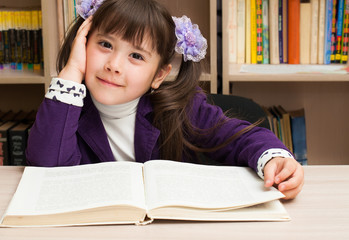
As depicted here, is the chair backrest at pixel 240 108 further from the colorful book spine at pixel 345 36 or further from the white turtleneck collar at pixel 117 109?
the colorful book spine at pixel 345 36

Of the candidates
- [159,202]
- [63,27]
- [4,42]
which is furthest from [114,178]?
[4,42]

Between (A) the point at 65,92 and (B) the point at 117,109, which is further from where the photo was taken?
(B) the point at 117,109

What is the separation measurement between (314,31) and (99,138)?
45.5 inches

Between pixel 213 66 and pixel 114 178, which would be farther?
pixel 213 66

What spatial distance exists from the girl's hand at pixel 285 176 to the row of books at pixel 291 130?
1.18 meters

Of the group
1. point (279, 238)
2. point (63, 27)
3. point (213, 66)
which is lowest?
point (279, 238)

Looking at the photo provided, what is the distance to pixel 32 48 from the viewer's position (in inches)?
80.1

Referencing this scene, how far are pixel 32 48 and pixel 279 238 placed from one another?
5.17 ft

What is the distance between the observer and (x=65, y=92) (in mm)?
1109

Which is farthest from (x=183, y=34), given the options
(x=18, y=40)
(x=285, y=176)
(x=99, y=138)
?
(x=18, y=40)

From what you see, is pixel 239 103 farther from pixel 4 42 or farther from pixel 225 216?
pixel 4 42

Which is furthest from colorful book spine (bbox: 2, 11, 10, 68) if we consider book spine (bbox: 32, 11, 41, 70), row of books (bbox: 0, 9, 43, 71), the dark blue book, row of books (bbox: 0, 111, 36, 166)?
the dark blue book

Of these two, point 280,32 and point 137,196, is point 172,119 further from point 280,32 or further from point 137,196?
point 280,32

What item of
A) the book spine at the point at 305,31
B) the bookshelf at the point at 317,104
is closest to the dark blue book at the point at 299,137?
the bookshelf at the point at 317,104
